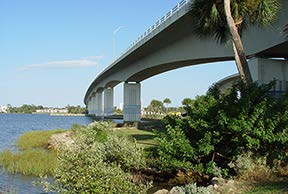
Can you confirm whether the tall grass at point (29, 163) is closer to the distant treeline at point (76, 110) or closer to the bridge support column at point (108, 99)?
the bridge support column at point (108, 99)

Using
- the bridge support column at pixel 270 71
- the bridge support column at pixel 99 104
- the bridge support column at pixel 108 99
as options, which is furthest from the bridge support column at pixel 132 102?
the bridge support column at pixel 99 104

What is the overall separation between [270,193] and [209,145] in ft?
12.8

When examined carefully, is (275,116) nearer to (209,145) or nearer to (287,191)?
(209,145)

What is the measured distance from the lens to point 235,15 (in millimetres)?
16984

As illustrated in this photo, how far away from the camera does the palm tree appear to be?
16094 millimetres

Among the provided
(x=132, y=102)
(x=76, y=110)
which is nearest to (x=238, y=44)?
(x=132, y=102)

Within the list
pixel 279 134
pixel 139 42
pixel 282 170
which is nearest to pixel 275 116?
pixel 279 134

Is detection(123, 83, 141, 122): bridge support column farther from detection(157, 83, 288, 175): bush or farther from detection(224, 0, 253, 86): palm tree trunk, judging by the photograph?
detection(157, 83, 288, 175): bush

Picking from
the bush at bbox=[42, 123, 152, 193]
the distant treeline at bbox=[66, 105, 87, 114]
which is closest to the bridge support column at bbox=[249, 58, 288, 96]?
the bush at bbox=[42, 123, 152, 193]

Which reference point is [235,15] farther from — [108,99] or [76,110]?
[76,110]

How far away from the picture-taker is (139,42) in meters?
39.5

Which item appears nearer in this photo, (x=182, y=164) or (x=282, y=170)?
(x=282, y=170)

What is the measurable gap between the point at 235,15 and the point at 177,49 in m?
16.2

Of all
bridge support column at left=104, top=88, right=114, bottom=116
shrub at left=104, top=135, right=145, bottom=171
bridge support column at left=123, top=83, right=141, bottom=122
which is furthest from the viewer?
bridge support column at left=104, top=88, right=114, bottom=116
